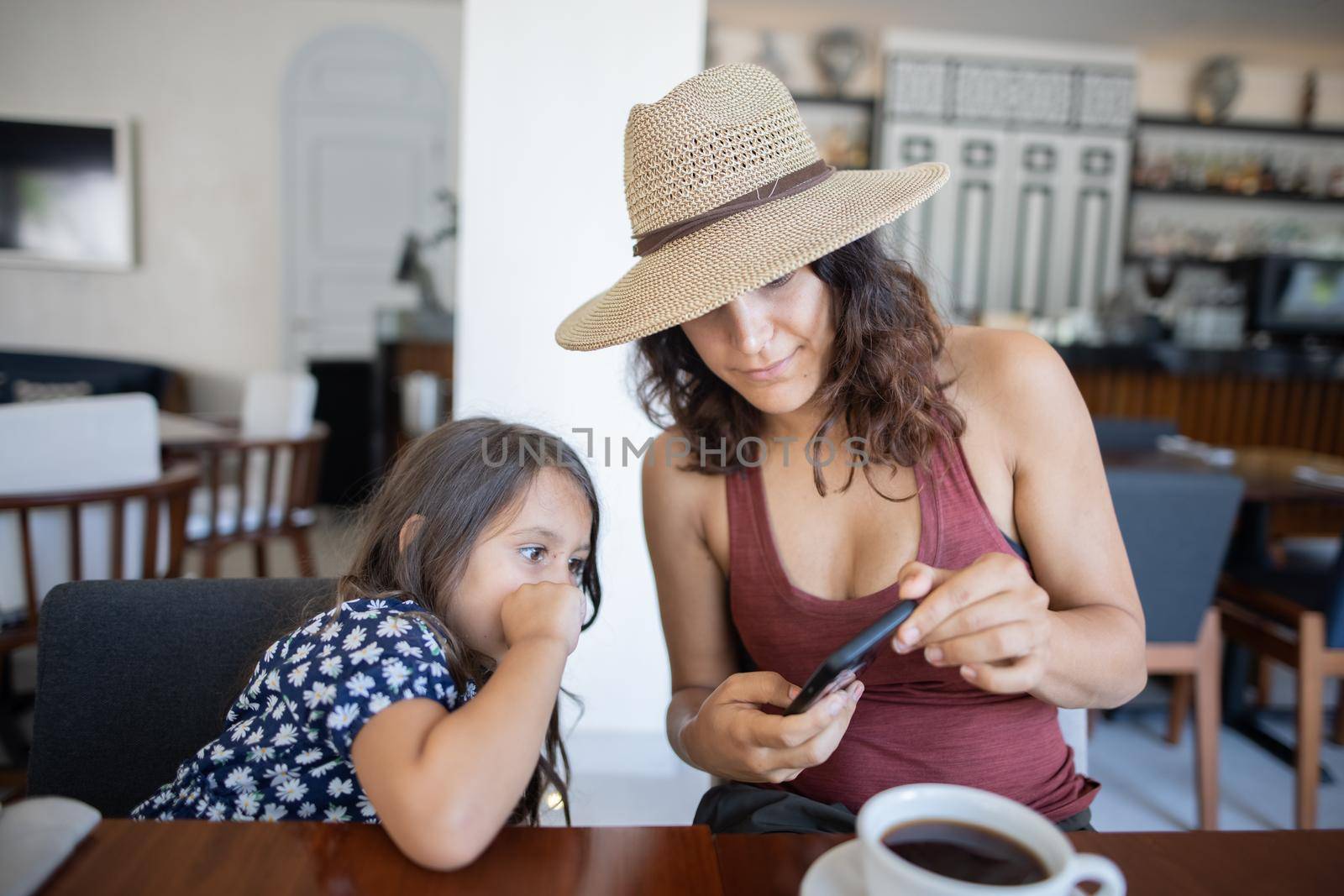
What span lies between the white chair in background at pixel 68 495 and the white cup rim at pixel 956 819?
2.12m

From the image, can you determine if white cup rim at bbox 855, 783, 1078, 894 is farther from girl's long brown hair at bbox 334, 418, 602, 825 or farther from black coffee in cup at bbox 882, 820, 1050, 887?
girl's long brown hair at bbox 334, 418, 602, 825

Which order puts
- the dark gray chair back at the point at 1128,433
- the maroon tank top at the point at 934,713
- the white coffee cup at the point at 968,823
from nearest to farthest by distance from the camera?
the white coffee cup at the point at 968,823 → the maroon tank top at the point at 934,713 → the dark gray chair back at the point at 1128,433

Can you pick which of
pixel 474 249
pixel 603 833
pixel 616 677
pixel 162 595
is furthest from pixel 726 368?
pixel 616 677

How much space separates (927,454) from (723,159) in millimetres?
421

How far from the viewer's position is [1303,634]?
217 cm

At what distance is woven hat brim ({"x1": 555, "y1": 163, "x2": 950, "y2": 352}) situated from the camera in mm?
886

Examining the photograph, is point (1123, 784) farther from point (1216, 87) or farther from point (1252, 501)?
point (1216, 87)

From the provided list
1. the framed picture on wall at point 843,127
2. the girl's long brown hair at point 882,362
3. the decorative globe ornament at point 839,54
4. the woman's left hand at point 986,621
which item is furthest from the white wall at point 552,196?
the decorative globe ornament at point 839,54

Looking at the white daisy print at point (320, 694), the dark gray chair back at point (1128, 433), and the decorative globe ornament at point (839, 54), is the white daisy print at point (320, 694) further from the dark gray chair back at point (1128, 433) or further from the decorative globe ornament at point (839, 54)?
the decorative globe ornament at point (839, 54)

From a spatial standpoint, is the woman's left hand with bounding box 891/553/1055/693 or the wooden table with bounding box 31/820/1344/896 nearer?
the wooden table with bounding box 31/820/1344/896

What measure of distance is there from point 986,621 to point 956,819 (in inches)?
7.9

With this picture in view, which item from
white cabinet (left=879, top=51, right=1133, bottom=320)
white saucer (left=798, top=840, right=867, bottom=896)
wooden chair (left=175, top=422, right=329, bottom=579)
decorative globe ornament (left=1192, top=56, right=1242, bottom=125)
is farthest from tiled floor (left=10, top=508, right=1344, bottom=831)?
decorative globe ornament (left=1192, top=56, right=1242, bottom=125)

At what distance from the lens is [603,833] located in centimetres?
65

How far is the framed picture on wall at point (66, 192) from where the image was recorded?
19.0 ft
